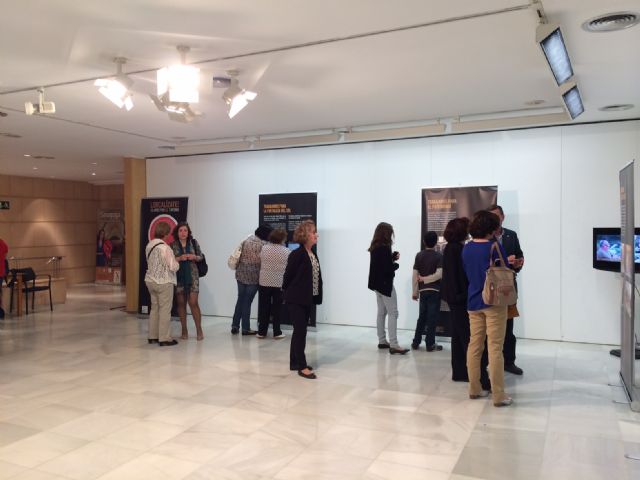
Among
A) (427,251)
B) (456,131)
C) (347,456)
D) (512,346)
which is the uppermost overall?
(456,131)

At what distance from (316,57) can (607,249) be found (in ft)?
13.4

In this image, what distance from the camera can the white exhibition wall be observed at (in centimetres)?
662

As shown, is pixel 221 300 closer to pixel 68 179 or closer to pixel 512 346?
pixel 512 346

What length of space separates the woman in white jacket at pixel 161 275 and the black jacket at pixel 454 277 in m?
3.33

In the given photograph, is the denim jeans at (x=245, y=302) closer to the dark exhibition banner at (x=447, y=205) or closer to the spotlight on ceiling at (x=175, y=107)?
the dark exhibition banner at (x=447, y=205)

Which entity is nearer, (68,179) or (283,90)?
(283,90)

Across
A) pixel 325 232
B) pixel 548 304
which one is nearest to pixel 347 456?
pixel 548 304

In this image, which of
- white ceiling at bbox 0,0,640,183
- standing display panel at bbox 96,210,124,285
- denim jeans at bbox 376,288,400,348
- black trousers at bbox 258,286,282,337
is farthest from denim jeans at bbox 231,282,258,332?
standing display panel at bbox 96,210,124,285

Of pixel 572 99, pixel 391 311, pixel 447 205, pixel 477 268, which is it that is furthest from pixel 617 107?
pixel 391 311

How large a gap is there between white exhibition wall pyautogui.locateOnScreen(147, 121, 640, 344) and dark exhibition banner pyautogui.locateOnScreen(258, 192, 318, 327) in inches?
13.0

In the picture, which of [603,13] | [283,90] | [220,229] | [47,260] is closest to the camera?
[603,13]

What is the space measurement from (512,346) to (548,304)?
1673 mm

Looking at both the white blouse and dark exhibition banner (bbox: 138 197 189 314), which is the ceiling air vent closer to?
the white blouse

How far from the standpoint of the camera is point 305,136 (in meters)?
7.75
